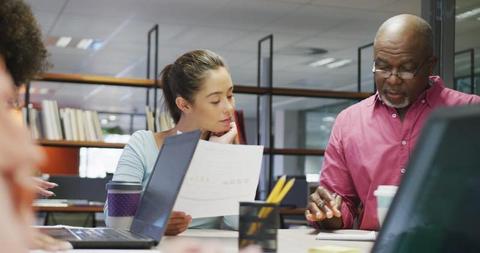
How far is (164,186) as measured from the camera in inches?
50.0

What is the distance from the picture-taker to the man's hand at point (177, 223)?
148 cm

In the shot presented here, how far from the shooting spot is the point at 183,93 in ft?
6.91

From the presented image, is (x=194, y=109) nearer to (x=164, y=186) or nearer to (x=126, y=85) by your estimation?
(x=164, y=186)

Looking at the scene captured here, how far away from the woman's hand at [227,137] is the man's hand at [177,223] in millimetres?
516

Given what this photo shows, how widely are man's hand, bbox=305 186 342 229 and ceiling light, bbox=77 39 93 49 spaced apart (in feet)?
19.5

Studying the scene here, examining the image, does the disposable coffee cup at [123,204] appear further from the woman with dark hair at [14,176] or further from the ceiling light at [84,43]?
the ceiling light at [84,43]

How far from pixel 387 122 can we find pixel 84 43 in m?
5.86

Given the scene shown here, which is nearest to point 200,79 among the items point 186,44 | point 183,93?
point 183,93

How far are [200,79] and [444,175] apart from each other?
5.26ft

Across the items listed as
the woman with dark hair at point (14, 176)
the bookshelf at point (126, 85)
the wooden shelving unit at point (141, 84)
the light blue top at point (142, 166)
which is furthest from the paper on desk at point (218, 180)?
the wooden shelving unit at point (141, 84)

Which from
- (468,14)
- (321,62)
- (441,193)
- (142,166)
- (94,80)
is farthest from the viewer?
(321,62)

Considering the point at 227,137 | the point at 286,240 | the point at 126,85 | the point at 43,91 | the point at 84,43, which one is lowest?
the point at 286,240

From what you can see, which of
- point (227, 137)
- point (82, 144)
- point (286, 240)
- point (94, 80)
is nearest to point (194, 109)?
point (227, 137)

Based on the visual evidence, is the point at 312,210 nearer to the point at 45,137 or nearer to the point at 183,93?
the point at 183,93
